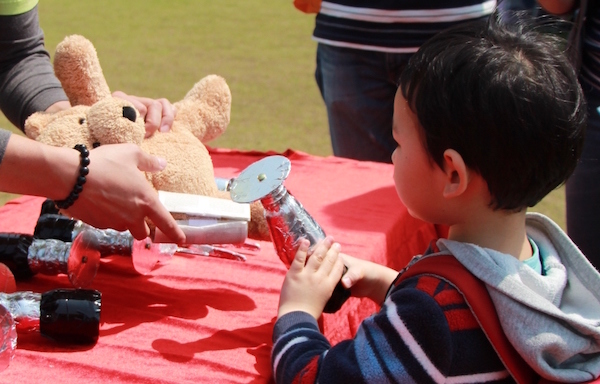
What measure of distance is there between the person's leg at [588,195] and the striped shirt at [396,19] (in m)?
0.46

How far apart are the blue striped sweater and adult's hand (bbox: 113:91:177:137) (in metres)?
0.59

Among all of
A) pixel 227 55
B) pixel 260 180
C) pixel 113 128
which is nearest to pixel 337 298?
pixel 260 180

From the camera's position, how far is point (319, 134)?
362 cm

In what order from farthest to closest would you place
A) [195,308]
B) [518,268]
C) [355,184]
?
[355,184]
[195,308]
[518,268]

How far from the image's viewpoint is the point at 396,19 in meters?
1.71

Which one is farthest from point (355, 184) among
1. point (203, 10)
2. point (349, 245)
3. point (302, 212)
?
point (203, 10)

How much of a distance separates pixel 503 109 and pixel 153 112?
670mm

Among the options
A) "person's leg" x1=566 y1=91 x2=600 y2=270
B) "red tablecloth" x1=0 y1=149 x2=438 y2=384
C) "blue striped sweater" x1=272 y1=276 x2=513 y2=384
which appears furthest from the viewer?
"person's leg" x1=566 y1=91 x2=600 y2=270

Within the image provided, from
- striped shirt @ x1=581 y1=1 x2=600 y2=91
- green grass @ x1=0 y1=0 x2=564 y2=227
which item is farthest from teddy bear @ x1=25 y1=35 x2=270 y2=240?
green grass @ x1=0 y1=0 x2=564 y2=227

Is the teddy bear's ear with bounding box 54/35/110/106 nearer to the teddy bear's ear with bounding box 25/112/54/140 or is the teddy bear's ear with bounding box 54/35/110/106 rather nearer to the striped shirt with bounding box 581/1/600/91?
the teddy bear's ear with bounding box 25/112/54/140

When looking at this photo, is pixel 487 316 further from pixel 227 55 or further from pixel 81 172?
pixel 227 55

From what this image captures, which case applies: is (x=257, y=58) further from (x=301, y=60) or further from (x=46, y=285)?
(x=46, y=285)

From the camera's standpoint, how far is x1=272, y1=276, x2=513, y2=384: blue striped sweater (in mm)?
727

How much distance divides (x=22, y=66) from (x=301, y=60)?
393 centimetres
